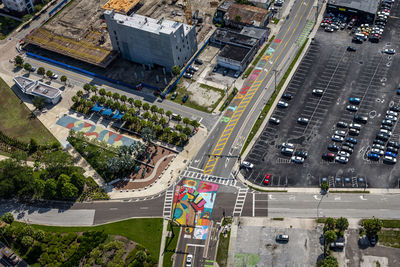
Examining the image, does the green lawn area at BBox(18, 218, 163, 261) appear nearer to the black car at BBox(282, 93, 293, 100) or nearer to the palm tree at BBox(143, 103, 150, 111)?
the palm tree at BBox(143, 103, 150, 111)

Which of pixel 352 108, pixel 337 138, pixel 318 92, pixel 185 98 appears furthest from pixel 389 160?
pixel 185 98

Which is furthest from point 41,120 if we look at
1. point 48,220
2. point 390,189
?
point 390,189

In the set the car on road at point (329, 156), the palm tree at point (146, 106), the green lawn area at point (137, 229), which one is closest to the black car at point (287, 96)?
the car on road at point (329, 156)

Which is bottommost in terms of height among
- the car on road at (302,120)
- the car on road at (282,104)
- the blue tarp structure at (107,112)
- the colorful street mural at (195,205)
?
the colorful street mural at (195,205)

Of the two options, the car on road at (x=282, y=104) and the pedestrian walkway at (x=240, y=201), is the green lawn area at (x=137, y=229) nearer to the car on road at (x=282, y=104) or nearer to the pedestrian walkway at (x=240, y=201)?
the pedestrian walkway at (x=240, y=201)

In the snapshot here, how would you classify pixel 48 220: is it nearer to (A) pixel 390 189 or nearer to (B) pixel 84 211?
(B) pixel 84 211

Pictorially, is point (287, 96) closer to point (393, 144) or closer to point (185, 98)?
point (185, 98)
